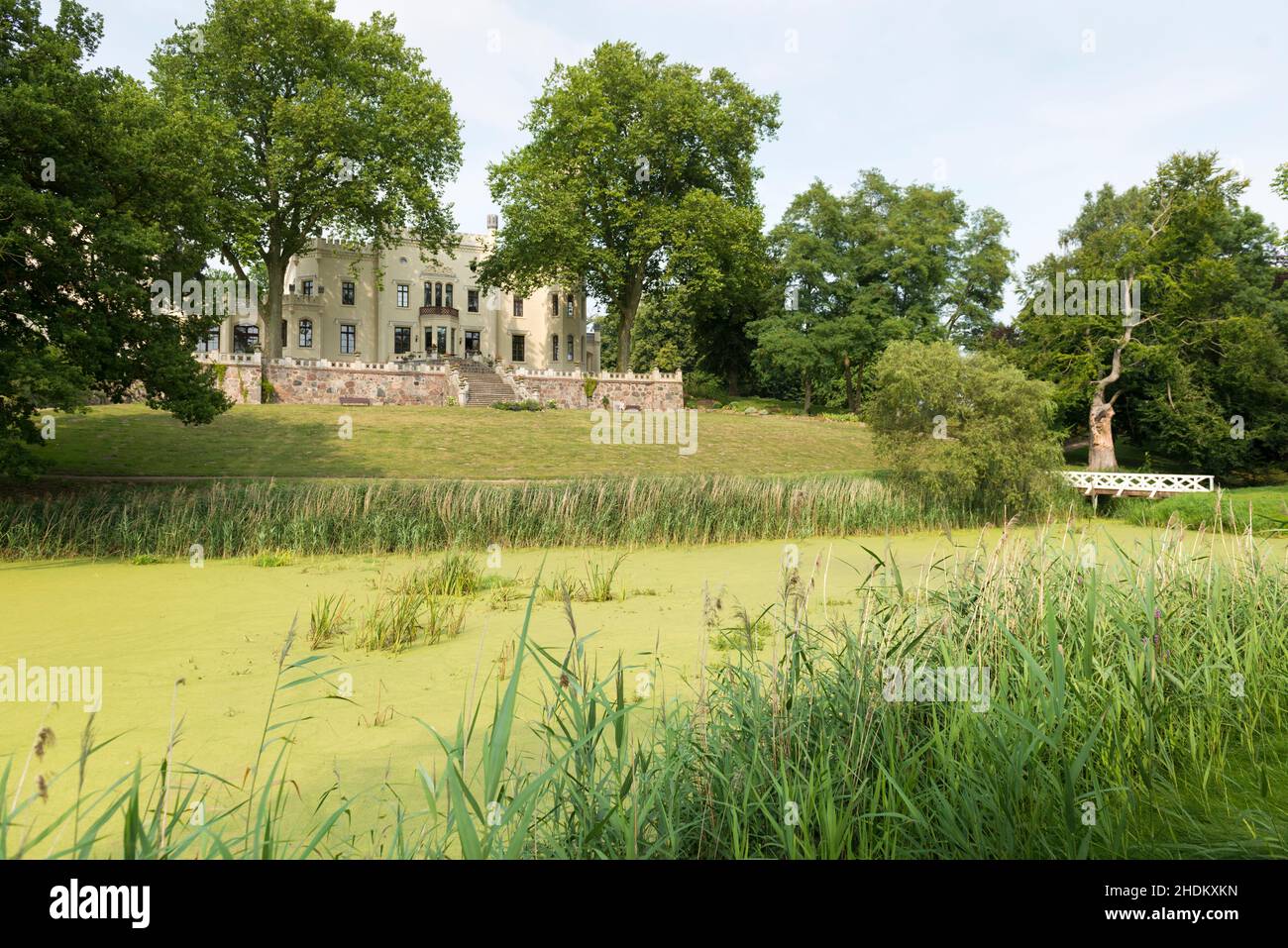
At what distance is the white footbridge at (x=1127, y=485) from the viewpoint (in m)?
21.7

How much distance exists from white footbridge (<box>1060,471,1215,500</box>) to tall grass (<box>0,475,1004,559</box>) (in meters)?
8.68

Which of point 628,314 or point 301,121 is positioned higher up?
point 301,121

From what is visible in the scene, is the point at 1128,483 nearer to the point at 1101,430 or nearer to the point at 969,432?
the point at 969,432

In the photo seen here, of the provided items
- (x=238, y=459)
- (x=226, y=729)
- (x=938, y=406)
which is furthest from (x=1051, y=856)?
(x=238, y=459)

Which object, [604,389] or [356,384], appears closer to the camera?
[356,384]

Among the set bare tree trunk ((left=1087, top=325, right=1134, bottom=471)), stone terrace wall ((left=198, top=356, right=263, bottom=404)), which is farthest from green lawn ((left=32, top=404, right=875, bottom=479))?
bare tree trunk ((left=1087, top=325, right=1134, bottom=471))

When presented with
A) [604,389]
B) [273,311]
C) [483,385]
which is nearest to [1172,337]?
[604,389]

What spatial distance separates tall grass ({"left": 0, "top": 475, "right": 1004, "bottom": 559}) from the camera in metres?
13.1

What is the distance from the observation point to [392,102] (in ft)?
127

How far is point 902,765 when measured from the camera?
3898mm

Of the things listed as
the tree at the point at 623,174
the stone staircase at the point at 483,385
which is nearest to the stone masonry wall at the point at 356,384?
the stone staircase at the point at 483,385

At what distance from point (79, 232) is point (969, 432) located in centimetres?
1821
